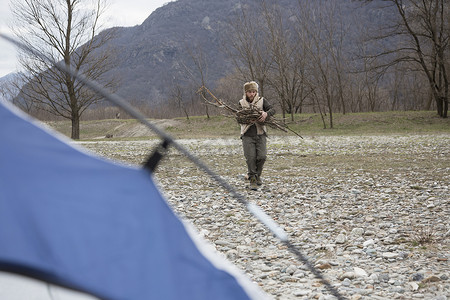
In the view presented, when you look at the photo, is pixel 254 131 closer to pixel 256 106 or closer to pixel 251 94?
pixel 256 106

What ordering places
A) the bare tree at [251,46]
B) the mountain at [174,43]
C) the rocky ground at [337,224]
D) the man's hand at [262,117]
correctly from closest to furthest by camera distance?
the rocky ground at [337,224] → the man's hand at [262,117] → the bare tree at [251,46] → the mountain at [174,43]

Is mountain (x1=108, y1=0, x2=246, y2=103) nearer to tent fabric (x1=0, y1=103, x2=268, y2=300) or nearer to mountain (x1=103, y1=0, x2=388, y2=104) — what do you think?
mountain (x1=103, y1=0, x2=388, y2=104)

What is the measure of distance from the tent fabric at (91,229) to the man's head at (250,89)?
6.10 meters

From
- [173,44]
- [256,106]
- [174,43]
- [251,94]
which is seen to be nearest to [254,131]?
[256,106]

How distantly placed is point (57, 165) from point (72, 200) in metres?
0.16

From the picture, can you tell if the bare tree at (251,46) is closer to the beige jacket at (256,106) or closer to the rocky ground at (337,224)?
the rocky ground at (337,224)

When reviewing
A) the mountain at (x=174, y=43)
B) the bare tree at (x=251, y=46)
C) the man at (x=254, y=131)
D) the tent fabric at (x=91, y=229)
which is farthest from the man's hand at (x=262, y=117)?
the mountain at (x=174, y=43)

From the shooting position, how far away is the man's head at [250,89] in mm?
7668

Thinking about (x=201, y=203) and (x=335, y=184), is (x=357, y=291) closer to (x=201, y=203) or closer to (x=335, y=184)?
(x=201, y=203)

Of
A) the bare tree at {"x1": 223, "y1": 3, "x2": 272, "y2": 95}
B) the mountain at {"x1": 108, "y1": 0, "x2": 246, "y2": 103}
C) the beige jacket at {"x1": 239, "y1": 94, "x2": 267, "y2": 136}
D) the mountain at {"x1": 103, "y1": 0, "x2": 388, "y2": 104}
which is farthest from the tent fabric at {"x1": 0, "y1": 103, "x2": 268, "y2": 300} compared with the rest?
the mountain at {"x1": 108, "y1": 0, "x2": 246, "y2": 103}

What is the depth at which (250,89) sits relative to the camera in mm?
7707

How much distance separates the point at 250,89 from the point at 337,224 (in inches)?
131

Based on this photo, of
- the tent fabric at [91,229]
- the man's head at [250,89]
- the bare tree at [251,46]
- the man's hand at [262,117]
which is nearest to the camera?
the tent fabric at [91,229]

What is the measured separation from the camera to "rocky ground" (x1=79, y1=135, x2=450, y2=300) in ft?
11.6
